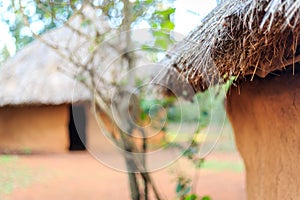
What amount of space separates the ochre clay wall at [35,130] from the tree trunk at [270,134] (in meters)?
6.61

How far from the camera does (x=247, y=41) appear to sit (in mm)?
1798

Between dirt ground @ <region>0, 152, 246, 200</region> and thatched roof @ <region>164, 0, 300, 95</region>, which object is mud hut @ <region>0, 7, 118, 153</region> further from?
thatched roof @ <region>164, 0, 300, 95</region>

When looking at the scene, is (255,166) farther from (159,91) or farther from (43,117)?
(43,117)

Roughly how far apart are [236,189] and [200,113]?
105 inches

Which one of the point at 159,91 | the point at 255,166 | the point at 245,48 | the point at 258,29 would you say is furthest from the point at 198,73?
the point at 159,91

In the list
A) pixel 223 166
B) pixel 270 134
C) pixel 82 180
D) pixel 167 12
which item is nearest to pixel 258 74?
pixel 270 134

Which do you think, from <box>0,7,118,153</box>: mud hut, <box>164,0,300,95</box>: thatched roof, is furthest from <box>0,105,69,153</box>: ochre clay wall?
<box>164,0,300,95</box>: thatched roof

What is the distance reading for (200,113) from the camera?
3941mm

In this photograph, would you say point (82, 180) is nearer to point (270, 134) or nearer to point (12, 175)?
point (12, 175)

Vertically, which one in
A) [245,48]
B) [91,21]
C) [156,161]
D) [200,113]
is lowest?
[156,161]

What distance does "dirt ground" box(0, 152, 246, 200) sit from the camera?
5.59 m

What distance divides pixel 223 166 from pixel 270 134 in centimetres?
610

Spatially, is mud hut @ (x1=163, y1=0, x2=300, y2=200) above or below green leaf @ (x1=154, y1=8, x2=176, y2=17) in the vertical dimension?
below

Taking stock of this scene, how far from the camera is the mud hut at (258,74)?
168cm
